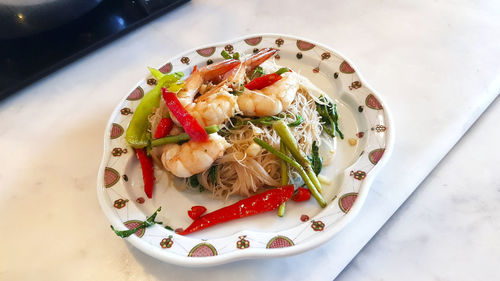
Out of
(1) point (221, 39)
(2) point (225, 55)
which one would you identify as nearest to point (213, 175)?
(2) point (225, 55)

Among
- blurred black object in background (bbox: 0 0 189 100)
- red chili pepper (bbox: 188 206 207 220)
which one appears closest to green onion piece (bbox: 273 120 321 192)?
red chili pepper (bbox: 188 206 207 220)

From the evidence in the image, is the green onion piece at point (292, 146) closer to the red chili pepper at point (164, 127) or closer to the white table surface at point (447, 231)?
the white table surface at point (447, 231)

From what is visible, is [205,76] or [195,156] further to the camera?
[205,76]

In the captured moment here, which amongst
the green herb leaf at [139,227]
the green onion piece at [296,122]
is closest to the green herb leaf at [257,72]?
the green onion piece at [296,122]

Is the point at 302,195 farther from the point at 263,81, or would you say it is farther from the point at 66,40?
the point at 66,40

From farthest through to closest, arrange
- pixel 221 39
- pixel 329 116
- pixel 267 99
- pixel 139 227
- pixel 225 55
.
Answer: pixel 221 39 < pixel 225 55 < pixel 329 116 < pixel 267 99 < pixel 139 227

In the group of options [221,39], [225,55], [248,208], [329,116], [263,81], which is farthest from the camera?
[221,39]

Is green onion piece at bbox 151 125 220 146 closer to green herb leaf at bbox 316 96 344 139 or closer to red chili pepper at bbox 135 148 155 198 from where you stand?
red chili pepper at bbox 135 148 155 198
